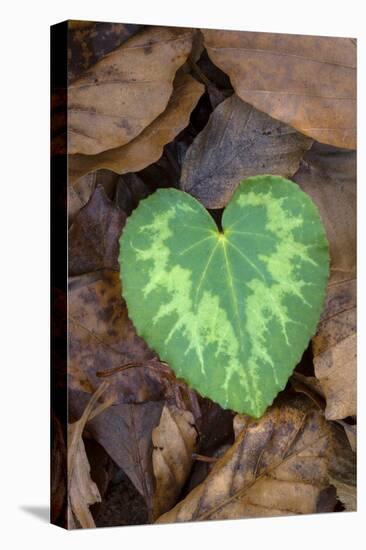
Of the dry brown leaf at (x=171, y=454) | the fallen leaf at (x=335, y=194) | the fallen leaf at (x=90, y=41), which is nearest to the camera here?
the fallen leaf at (x=90, y=41)

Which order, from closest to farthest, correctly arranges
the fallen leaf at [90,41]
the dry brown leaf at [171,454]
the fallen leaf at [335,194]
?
the fallen leaf at [90,41], the dry brown leaf at [171,454], the fallen leaf at [335,194]

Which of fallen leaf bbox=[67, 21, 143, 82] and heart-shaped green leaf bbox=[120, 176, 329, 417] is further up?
fallen leaf bbox=[67, 21, 143, 82]

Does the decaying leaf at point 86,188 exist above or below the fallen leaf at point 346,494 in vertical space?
above

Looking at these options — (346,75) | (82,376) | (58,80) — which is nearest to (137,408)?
(82,376)

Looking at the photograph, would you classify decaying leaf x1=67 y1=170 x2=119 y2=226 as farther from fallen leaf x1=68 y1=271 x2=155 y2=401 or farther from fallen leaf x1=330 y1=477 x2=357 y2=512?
fallen leaf x1=330 y1=477 x2=357 y2=512

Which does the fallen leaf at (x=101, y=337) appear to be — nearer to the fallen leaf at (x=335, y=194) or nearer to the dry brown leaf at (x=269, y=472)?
the dry brown leaf at (x=269, y=472)

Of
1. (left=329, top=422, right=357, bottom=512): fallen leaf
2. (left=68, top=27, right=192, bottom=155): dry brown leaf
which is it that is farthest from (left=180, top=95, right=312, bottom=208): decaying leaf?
(left=329, top=422, right=357, bottom=512): fallen leaf

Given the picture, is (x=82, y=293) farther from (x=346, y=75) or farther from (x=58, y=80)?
(x=346, y=75)

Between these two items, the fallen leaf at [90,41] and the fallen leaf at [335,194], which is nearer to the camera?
the fallen leaf at [90,41]

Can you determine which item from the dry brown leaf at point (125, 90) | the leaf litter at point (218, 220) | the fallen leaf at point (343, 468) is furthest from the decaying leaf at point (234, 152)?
the fallen leaf at point (343, 468)
